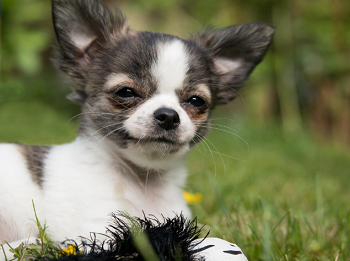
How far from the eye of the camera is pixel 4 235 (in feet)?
7.34

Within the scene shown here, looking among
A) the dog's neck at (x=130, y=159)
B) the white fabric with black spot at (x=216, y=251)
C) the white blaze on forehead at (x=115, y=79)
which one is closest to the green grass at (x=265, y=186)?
the white fabric with black spot at (x=216, y=251)

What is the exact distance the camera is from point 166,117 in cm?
229

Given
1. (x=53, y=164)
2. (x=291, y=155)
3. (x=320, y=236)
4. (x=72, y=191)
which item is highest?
(x=291, y=155)

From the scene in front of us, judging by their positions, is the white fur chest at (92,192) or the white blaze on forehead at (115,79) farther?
the white blaze on forehead at (115,79)

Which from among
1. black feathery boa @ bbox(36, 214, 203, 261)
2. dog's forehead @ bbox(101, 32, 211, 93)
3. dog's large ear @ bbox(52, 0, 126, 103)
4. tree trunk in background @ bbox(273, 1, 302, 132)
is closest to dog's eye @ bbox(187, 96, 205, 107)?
dog's forehead @ bbox(101, 32, 211, 93)

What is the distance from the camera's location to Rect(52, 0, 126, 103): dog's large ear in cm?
266

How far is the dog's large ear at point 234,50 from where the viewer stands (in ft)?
9.73

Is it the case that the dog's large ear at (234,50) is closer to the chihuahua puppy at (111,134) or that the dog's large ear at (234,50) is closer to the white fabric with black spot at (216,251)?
the chihuahua puppy at (111,134)

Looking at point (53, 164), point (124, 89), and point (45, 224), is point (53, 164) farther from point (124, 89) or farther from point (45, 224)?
point (124, 89)

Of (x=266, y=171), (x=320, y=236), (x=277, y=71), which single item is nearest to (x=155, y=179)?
(x=320, y=236)

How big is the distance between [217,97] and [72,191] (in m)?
1.32

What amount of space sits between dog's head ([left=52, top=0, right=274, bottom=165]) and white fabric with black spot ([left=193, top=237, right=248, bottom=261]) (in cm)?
→ 70

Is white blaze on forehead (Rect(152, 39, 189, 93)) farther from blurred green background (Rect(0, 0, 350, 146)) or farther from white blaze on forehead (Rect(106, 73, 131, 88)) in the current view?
blurred green background (Rect(0, 0, 350, 146))

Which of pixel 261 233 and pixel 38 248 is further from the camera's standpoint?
pixel 261 233
